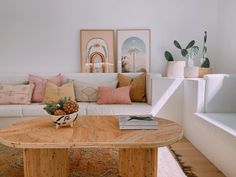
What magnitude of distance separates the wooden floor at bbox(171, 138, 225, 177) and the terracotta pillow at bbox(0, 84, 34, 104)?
2.10 meters

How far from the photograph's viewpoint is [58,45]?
373 centimetres

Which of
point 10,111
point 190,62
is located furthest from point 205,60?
point 10,111

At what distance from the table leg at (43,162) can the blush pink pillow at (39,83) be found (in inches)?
64.7

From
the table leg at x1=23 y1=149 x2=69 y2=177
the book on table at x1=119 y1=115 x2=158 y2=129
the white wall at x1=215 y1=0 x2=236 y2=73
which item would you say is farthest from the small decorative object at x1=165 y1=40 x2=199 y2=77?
the table leg at x1=23 y1=149 x2=69 y2=177

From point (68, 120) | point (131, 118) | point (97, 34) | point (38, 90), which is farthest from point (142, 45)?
point (68, 120)

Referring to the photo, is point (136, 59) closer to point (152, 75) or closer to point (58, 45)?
point (152, 75)

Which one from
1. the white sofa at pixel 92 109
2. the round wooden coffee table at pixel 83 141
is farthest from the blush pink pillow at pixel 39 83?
the round wooden coffee table at pixel 83 141

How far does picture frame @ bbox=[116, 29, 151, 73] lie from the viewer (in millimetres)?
3699

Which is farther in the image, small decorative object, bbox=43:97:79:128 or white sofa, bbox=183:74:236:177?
white sofa, bbox=183:74:236:177

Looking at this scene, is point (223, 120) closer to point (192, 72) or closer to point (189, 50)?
point (192, 72)

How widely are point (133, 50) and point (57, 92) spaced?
4.59ft

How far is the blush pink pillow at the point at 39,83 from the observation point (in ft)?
10.9

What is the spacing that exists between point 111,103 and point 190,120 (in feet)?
3.49

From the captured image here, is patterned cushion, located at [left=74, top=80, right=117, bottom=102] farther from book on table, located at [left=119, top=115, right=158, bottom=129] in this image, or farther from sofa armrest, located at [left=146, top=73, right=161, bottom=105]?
book on table, located at [left=119, top=115, right=158, bottom=129]
